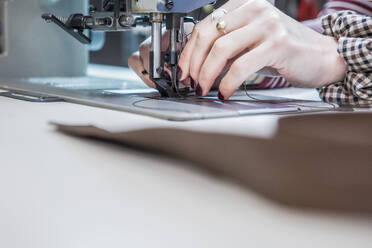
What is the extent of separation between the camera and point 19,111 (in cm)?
64

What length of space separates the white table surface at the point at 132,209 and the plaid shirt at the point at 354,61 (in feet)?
1.40

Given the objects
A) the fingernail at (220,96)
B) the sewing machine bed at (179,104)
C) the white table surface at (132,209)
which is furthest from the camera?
the fingernail at (220,96)

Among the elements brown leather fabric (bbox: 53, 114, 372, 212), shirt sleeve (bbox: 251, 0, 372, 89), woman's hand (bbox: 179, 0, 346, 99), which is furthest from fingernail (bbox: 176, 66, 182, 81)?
shirt sleeve (bbox: 251, 0, 372, 89)

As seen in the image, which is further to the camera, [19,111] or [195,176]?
[19,111]

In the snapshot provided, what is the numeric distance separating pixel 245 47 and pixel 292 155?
30 cm

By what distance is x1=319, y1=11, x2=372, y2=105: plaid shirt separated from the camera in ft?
2.33

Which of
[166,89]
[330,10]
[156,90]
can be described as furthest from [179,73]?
[330,10]

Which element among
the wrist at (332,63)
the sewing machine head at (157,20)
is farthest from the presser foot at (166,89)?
the wrist at (332,63)

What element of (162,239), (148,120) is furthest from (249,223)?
(148,120)

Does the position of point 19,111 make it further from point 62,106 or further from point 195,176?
point 195,176

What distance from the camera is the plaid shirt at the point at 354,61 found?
0.71m

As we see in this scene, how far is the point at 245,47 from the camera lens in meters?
0.68

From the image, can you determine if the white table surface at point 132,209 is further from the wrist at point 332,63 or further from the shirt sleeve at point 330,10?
the shirt sleeve at point 330,10

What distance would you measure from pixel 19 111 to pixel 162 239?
45 centimetres
